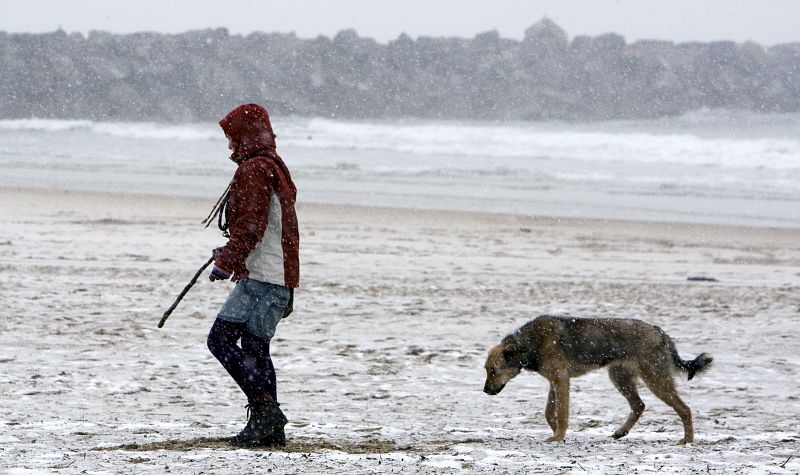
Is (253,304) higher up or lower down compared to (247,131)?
lower down

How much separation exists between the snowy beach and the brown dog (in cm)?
26

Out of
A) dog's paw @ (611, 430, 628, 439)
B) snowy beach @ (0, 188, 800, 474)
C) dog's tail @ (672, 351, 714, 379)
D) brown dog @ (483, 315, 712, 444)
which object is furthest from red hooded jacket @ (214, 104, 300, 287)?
dog's tail @ (672, 351, 714, 379)

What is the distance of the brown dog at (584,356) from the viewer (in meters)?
5.60

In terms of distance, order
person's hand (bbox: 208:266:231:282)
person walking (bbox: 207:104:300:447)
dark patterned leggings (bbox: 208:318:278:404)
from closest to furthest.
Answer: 1. person's hand (bbox: 208:266:231:282)
2. person walking (bbox: 207:104:300:447)
3. dark patterned leggings (bbox: 208:318:278:404)

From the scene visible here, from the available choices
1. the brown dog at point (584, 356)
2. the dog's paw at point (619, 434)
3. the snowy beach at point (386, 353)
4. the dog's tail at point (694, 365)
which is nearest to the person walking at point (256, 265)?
the snowy beach at point (386, 353)

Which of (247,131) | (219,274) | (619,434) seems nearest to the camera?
(219,274)

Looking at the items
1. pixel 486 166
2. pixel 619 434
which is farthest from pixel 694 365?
pixel 486 166

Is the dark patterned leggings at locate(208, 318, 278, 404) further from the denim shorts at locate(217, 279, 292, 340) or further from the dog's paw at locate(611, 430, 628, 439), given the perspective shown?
the dog's paw at locate(611, 430, 628, 439)

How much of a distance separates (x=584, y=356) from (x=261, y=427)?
6.12ft

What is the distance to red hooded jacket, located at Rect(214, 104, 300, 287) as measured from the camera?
15.5ft

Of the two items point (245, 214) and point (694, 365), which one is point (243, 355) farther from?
point (694, 365)

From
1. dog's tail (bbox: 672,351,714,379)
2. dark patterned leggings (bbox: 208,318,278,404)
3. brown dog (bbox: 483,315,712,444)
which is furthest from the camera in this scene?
dog's tail (bbox: 672,351,714,379)

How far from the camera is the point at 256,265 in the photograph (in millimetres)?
4836

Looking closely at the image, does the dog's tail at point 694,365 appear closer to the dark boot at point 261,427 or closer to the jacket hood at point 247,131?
the dark boot at point 261,427
